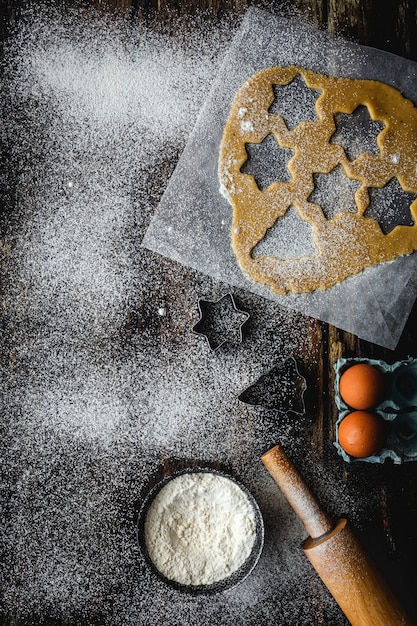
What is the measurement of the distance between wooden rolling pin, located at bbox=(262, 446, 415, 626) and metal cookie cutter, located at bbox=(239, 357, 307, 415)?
108 mm

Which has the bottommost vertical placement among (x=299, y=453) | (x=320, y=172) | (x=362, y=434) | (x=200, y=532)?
(x=200, y=532)

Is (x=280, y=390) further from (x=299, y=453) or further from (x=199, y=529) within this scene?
(x=199, y=529)

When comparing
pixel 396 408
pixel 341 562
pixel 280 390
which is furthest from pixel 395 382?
pixel 341 562

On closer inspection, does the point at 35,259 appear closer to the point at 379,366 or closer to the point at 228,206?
the point at 228,206

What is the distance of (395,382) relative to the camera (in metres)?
1.09

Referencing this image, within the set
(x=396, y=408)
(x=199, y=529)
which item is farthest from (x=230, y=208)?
(x=199, y=529)

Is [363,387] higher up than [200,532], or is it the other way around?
[363,387]

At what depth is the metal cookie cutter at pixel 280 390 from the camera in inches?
44.5

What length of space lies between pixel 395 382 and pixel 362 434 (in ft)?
0.42

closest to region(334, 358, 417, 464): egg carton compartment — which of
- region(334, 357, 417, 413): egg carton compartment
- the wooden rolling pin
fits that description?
region(334, 357, 417, 413): egg carton compartment

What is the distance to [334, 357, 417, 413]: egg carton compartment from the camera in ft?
3.51

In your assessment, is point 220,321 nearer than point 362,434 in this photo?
No

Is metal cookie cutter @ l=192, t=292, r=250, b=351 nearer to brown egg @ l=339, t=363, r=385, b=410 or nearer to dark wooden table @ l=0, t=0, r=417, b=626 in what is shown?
dark wooden table @ l=0, t=0, r=417, b=626

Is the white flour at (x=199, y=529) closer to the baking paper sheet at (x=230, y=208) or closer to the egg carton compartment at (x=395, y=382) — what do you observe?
the egg carton compartment at (x=395, y=382)
